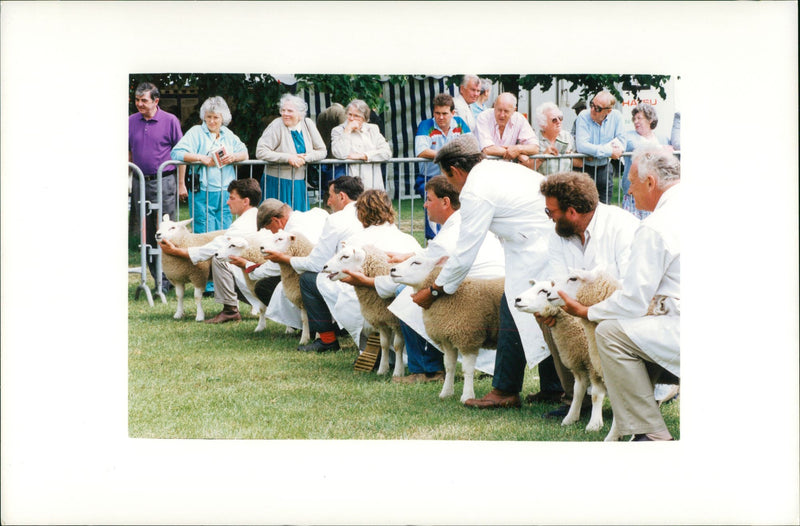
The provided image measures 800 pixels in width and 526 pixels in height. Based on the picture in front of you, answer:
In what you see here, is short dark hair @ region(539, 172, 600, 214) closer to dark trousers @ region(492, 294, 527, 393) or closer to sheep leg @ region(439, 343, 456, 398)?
dark trousers @ region(492, 294, 527, 393)

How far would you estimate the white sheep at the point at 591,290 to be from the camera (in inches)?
225

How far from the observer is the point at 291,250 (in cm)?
798

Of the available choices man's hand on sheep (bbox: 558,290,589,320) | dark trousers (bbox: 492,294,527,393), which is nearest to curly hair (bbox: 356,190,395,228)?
dark trousers (bbox: 492,294,527,393)

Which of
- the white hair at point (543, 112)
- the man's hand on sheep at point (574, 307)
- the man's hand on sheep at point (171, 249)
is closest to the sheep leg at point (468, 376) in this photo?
the man's hand on sheep at point (574, 307)

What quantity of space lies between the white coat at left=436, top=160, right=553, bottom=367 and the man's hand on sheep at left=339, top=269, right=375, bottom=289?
0.82 m

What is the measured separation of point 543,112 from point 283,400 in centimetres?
244

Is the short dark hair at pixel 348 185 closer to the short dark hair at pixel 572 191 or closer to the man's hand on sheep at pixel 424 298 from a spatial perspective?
the man's hand on sheep at pixel 424 298

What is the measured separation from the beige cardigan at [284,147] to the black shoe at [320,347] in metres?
1.34

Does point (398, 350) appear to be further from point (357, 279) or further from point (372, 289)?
point (357, 279)

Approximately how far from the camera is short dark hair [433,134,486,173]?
6520 millimetres
